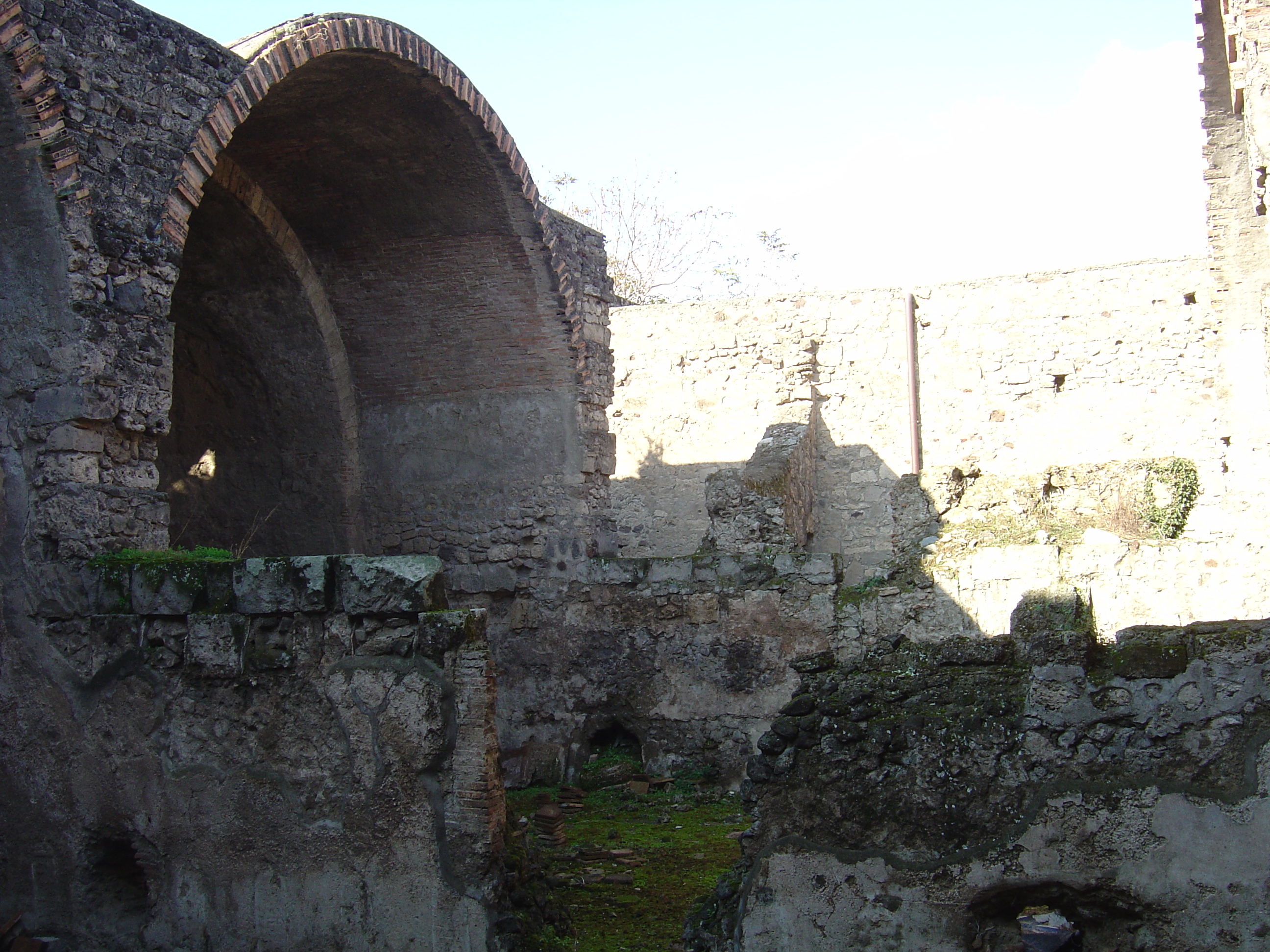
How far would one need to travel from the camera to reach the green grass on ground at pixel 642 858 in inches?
205

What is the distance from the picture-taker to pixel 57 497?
529 cm

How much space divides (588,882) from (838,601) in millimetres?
2726

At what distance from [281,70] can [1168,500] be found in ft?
21.4

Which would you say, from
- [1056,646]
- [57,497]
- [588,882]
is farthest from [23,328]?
[1056,646]

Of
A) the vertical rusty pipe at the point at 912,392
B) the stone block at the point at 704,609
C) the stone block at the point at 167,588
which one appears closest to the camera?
the stone block at the point at 167,588

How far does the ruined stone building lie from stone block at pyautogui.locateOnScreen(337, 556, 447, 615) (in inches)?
0.6

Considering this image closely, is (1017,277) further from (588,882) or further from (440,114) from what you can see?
(588,882)

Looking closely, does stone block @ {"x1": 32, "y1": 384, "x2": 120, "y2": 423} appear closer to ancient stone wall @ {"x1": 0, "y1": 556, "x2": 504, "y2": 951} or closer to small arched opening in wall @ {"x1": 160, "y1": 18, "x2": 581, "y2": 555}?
ancient stone wall @ {"x1": 0, "y1": 556, "x2": 504, "y2": 951}

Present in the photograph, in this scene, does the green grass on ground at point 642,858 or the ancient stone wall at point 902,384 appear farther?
the ancient stone wall at point 902,384

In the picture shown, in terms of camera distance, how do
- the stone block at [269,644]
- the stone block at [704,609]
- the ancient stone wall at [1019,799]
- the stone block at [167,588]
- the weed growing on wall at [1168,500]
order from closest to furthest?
the ancient stone wall at [1019,799]
the stone block at [269,644]
the stone block at [167,588]
the weed growing on wall at [1168,500]
the stone block at [704,609]

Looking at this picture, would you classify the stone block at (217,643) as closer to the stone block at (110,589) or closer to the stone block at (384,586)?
the stone block at (110,589)

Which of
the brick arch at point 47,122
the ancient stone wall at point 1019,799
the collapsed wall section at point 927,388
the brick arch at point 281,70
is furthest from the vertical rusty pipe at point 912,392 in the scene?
the brick arch at point 47,122

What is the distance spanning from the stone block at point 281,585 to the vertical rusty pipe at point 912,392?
31.5 ft

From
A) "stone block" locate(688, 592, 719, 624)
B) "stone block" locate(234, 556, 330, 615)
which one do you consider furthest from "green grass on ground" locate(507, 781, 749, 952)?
"stone block" locate(234, 556, 330, 615)
